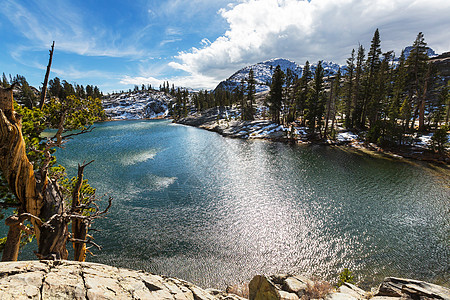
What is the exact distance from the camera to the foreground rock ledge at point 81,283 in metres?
3.90

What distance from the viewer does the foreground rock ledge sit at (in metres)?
3.90

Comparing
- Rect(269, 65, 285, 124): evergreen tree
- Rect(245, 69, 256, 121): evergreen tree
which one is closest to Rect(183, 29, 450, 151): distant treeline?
Rect(269, 65, 285, 124): evergreen tree

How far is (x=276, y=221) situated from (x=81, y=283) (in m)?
16.3

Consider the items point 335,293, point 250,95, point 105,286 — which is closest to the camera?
point 105,286

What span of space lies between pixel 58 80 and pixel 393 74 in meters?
207

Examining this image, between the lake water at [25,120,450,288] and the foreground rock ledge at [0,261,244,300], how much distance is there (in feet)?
→ 23.4

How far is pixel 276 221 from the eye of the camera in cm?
1798

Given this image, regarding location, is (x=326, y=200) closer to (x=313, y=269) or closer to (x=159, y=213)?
Answer: (x=313, y=269)

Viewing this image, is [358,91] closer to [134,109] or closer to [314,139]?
[314,139]

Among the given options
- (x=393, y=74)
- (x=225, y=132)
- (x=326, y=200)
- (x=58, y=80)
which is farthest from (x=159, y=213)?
(x=58, y=80)

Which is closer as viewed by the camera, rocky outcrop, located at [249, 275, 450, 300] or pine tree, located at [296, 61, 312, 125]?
rocky outcrop, located at [249, 275, 450, 300]

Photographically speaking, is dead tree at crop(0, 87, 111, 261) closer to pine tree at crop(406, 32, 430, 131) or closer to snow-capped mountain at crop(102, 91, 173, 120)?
pine tree at crop(406, 32, 430, 131)

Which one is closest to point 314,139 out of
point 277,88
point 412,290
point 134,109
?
point 277,88

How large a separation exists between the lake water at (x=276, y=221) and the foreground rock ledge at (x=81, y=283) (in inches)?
281
